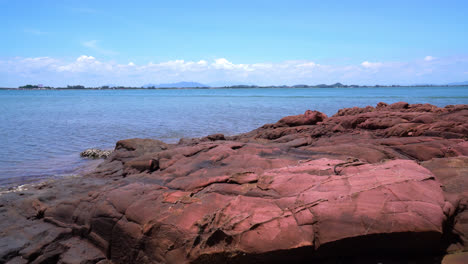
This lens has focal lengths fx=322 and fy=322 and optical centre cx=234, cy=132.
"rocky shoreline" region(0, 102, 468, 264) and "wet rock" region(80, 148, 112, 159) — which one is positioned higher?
"rocky shoreline" region(0, 102, 468, 264)

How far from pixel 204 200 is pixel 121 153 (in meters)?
7.29

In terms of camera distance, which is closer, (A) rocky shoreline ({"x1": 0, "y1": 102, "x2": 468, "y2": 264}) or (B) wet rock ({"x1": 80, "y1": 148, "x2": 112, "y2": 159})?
Answer: (A) rocky shoreline ({"x1": 0, "y1": 102, "x2": 468, "y2": 264})

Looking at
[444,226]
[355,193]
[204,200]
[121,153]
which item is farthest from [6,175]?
[444,226]

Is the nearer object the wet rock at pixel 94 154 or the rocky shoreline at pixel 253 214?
the rocky shoreline at pixel 253 214

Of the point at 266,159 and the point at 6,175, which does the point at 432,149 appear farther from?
the point at 6,175

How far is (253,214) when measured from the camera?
5164 mm

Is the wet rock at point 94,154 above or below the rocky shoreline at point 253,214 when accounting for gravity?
below

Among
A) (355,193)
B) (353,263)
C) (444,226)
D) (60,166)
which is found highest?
(355,193)

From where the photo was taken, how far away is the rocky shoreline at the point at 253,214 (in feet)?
15.5

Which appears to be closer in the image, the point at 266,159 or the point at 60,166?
the point at 266,159

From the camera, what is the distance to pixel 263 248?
4.71 metres

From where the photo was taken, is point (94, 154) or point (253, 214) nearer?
point (253, 214)

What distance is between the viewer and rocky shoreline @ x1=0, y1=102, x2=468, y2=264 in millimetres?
4730

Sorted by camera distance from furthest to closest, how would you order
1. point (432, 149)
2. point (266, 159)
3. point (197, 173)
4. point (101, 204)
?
point (432, 149)
point (266, 159)
point (197, 173)
point (101, 204)
